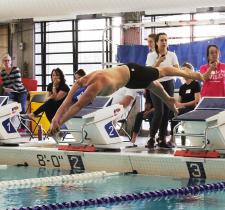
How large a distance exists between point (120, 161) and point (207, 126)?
1345mm

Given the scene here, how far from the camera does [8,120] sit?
962 centimetres

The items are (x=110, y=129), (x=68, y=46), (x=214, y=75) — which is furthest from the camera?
(x=68, y=46)

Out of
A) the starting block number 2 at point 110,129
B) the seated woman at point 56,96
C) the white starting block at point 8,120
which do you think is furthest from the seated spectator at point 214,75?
the white starting block at point 8,120

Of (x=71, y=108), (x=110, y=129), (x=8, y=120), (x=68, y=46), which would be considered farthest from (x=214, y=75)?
(x=68, y=46)

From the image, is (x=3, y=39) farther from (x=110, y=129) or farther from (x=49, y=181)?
(x=49, y=181)

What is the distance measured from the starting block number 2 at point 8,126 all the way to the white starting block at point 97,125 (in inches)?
50.9

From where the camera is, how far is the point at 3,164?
9461 millimetres

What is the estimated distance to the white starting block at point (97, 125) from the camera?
27.7ft

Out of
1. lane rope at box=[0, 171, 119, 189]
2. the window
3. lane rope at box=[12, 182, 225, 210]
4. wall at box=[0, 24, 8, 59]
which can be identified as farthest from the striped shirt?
wall at box=[0, 24, 8, 59]

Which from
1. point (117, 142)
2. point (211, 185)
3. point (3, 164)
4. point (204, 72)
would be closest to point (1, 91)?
point (3, 164)

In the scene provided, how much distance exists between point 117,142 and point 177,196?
2.50 meters

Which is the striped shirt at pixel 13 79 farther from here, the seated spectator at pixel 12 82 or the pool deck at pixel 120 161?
the pool deck at pixel 120 161

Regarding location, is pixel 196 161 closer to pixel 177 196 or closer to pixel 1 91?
pixel 177 196

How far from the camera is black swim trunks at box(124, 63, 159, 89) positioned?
696 centimetres
